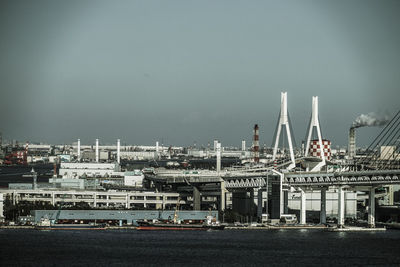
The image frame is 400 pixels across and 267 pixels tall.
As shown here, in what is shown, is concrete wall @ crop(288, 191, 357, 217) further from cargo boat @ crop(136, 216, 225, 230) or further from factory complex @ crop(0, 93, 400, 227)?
cargo boat @ crop(136, 216, 225, 230)

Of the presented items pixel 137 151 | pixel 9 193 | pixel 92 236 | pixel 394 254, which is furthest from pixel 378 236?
pixel 137 151

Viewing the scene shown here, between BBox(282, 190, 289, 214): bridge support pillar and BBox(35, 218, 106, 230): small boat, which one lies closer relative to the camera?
BBox(35, 218, 106, 230): small boat

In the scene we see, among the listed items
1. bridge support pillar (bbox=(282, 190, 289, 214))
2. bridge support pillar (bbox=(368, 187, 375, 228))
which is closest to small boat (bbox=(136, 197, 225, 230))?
bridge support pillar (bbox=(282, 190, 289, 214))

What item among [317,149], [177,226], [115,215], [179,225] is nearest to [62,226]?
[115,215]

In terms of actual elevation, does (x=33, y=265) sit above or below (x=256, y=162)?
below

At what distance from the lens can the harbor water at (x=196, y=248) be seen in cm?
3206

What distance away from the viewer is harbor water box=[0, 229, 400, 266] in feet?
105

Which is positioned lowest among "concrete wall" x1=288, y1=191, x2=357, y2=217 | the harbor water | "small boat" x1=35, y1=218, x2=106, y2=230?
the harbor water

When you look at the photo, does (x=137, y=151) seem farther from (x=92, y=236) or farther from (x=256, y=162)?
(x=92, y=236)

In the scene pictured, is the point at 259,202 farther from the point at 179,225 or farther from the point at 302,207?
the point at 179,225

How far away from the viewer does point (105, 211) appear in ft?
157

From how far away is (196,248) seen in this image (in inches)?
1426

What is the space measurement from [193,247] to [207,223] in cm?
1064

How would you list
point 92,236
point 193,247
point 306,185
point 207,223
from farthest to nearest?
point 306,185 < point 207,223 < point 92,236 < point 193,247
